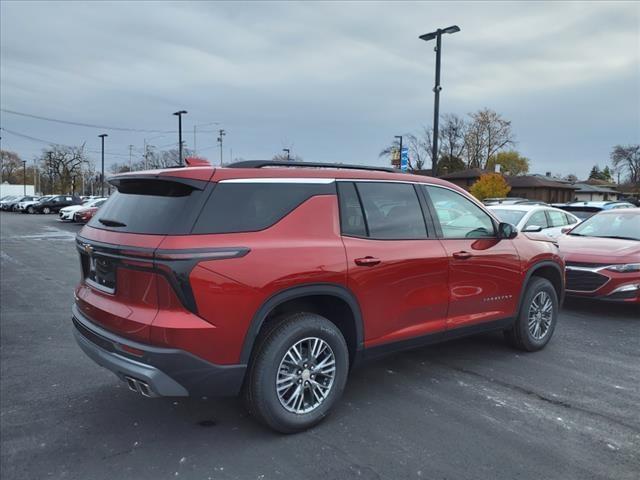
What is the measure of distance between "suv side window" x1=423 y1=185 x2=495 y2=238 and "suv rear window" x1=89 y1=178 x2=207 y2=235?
7.11ft

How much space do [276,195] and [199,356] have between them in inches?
45.8

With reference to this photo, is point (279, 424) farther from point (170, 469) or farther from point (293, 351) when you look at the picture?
point (170, 469)

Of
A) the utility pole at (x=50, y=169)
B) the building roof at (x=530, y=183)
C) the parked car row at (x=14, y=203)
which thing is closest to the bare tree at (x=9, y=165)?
the utility pole at (x=50, y=169)

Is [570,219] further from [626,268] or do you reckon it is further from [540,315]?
[540,315]

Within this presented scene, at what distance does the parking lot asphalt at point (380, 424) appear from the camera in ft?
10.1

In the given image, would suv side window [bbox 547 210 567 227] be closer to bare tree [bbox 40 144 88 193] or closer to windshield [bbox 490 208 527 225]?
windshield [bbox 490 208 527 225]

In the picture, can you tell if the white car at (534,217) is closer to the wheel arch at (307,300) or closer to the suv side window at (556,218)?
the suv side window at (556,218)

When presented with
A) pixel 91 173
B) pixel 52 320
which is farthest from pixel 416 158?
pixel 52 320

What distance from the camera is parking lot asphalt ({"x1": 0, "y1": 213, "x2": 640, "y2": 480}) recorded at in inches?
121

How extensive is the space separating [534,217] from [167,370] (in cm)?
970

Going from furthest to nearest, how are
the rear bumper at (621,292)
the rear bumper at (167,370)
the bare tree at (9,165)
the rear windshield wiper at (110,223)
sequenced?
the bare tree at (9,165) < the rear bumper at (621,292) < the rear windshield wiper at (110,223) < the rear bumper at (167,370)

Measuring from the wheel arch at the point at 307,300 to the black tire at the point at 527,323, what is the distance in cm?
223

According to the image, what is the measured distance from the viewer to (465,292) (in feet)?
14.5

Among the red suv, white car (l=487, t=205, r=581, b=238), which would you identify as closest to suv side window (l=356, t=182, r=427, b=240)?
the red suv
